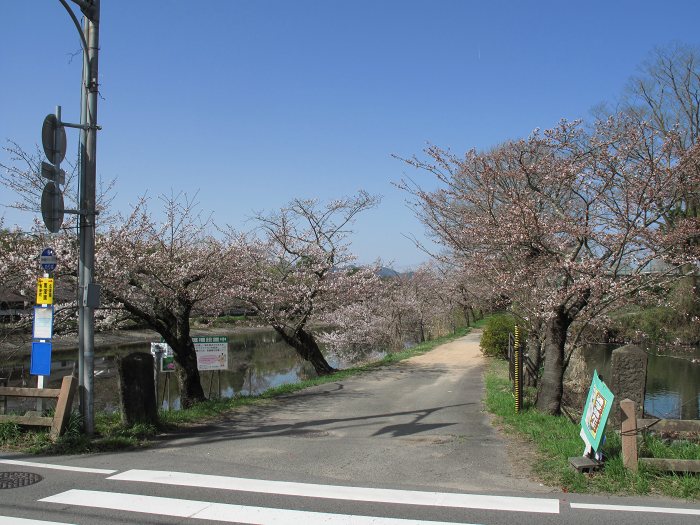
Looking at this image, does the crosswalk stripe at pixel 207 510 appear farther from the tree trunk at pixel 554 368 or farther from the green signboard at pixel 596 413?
the tree trunk at pixel 554 368

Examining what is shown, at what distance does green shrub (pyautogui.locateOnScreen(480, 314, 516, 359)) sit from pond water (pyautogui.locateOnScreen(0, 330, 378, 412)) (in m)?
7.55

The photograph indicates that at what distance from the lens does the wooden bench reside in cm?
803

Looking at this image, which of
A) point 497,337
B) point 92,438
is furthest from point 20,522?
point 497,337

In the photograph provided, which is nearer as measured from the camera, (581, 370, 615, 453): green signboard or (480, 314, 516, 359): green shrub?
(581, 370, 615, 453): green signboard

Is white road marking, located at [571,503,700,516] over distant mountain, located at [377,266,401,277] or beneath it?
beneath

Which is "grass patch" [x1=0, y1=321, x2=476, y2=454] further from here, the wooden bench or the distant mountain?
the distant mountain

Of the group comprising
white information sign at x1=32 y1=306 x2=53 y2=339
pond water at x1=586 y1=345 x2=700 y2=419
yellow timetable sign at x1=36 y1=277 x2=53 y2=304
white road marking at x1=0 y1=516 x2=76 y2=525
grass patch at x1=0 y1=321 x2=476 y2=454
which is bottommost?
pond water at x1=586 y1=345 x2=700 y2=419

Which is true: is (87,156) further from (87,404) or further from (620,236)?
(620,236)

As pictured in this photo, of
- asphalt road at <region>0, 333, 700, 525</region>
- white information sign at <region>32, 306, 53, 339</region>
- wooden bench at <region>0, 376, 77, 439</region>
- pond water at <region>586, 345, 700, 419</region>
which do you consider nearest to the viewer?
asphalt road at <region>0, 333, 700, 525</region>

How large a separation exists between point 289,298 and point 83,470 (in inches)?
505

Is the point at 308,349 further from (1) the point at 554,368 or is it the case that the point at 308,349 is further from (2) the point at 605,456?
(2) the point at 605,456

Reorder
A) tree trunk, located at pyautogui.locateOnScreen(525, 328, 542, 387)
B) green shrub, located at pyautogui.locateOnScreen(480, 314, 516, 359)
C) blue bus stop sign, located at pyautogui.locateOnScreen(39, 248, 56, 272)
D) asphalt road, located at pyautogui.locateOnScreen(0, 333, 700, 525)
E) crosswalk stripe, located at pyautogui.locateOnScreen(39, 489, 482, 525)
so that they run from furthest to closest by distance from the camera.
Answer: green shrub, located at pyautogui.locateOnScreen(480, 314, 516, 359) → tree trunk, located at pyautogui.locateOnScreen(525, 328, 542, 387) → blue bus stop sign, located at pyautogui.locateOnScreen(39, 248, 56, 272) → asphalt road, located at pyautogui.locateOnScreen(0, 333, 700, 525) → crosswalk stripe, located at pyautogui.locateOnScreen(39, 489, 482, 525)

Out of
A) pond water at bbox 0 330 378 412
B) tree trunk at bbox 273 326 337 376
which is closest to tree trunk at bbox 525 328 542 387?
tree trunk at bbox 273 326 337 376

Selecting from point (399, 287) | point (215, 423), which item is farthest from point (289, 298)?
point (399, 287)
